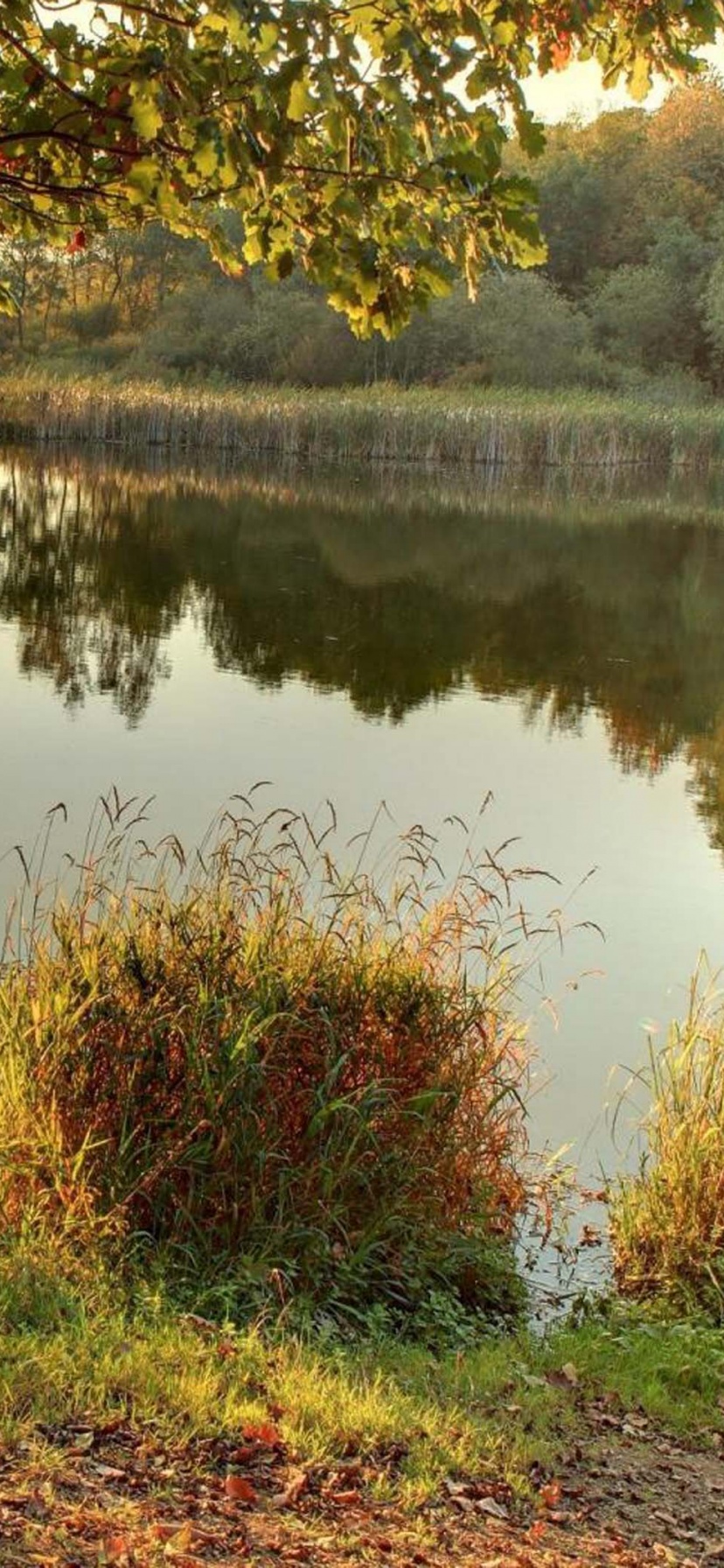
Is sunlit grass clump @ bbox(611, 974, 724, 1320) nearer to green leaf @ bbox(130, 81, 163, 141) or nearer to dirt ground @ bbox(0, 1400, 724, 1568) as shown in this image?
dirt ground @ bbox(0, 1400, 724, 1568)

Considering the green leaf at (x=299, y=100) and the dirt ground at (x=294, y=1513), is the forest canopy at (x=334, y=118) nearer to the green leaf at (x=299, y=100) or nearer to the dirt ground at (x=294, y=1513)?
the green leaf at (x=299, y=100)

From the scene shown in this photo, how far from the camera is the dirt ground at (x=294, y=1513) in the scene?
3268 mm

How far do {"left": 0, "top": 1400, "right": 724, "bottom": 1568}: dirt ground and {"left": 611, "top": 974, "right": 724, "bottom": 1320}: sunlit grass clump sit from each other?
4.57ft

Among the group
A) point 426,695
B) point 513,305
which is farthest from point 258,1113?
point 513,305

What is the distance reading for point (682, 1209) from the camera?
563 cm

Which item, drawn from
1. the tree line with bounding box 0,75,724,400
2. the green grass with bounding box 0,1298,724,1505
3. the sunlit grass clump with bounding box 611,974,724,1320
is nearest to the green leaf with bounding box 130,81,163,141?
the green grass with bounding box 0,1298,724,1505

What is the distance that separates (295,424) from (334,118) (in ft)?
129

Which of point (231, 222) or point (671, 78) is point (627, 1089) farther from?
point (231, 222)

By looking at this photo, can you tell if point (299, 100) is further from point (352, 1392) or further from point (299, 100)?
point (352, 1392)

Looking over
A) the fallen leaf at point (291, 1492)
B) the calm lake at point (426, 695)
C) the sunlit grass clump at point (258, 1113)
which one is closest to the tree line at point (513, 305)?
the calm lake at point (426, 695)

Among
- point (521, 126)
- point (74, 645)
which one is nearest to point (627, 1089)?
point (521, 126)

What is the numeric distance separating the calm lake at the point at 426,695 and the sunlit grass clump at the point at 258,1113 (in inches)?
43.3

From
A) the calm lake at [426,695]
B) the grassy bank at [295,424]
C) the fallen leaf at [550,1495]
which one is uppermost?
the grassy bank at [295,424]

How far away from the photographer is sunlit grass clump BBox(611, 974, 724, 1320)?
553 centimetres
